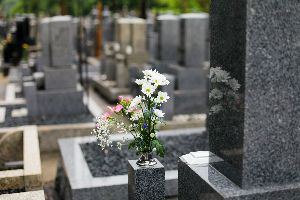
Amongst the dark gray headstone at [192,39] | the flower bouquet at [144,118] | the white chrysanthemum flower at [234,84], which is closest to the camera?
the white chrysanthemum flower at [234,84]

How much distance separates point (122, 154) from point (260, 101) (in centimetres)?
451

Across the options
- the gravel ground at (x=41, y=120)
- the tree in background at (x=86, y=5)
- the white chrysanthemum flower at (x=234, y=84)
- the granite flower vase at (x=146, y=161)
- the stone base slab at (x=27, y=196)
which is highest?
the tree in background at (x=86, y=5)

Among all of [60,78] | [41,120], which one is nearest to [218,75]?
[41,120]

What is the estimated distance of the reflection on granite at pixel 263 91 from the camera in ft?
11.2

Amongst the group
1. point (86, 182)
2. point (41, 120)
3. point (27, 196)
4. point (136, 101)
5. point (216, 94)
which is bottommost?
point (41, 120)

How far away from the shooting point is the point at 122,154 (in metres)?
7.72

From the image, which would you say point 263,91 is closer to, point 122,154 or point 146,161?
point 146,161

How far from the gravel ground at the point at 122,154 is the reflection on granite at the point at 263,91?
341 cm

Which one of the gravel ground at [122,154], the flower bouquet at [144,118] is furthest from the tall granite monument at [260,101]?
the gravel ground at [122,154]

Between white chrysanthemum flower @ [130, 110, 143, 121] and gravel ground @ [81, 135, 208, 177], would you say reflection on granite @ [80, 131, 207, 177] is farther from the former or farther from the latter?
white chrysanthemum flower @ [130, 110, 143, 121]

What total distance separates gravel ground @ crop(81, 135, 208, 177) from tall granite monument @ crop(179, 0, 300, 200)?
3.33 m

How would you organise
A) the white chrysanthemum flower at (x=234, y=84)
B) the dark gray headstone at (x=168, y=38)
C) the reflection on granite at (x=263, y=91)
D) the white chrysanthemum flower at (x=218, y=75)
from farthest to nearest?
the dark gray headstone at (x=168, y=38)
the white chrysanthemum flower at (x=218, y=75)
the white chrysanthemum flower at (x=234, y=84)
the reflection on granite at (x=263, y=91)

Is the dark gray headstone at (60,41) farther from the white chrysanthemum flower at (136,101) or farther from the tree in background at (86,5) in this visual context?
the white chrysanthemum flower at (136,101)

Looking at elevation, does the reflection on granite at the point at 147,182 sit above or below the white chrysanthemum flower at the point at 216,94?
below
